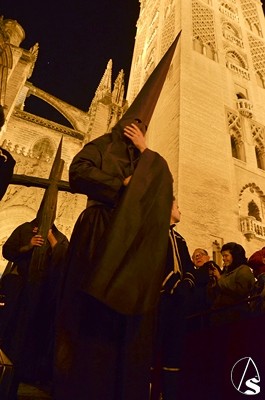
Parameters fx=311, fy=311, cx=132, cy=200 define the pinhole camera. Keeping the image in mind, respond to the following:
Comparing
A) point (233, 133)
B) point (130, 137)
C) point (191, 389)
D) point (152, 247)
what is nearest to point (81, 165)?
point (130, 137)

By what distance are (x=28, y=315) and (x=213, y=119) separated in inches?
410

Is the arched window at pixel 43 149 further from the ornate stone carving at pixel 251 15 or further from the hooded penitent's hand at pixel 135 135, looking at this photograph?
the ornate stone carving at pixel 251 15

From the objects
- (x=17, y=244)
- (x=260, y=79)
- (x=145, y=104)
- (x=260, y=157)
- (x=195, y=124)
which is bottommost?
(x=17, y=244)

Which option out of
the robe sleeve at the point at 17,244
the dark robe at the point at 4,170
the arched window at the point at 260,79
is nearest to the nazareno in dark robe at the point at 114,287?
the dark robe at the point at 4,170

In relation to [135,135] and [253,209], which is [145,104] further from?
[253,209]

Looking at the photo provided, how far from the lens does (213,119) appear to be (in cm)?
1109

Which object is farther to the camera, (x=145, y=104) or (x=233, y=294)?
(x=233, y=294)

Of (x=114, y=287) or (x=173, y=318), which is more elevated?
(x=173, y=318)

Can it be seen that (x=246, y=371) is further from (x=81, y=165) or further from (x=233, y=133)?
(x=233, y=133)

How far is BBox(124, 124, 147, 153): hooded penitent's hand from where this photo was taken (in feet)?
4.67

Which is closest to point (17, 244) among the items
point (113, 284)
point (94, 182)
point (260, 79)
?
point (94, 182)

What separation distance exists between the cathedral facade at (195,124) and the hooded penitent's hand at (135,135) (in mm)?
7141

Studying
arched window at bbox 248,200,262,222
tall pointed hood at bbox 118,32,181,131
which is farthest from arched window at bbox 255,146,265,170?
tall pointed hood at bbox 118,32,181,131

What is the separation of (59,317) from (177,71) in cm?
1204
